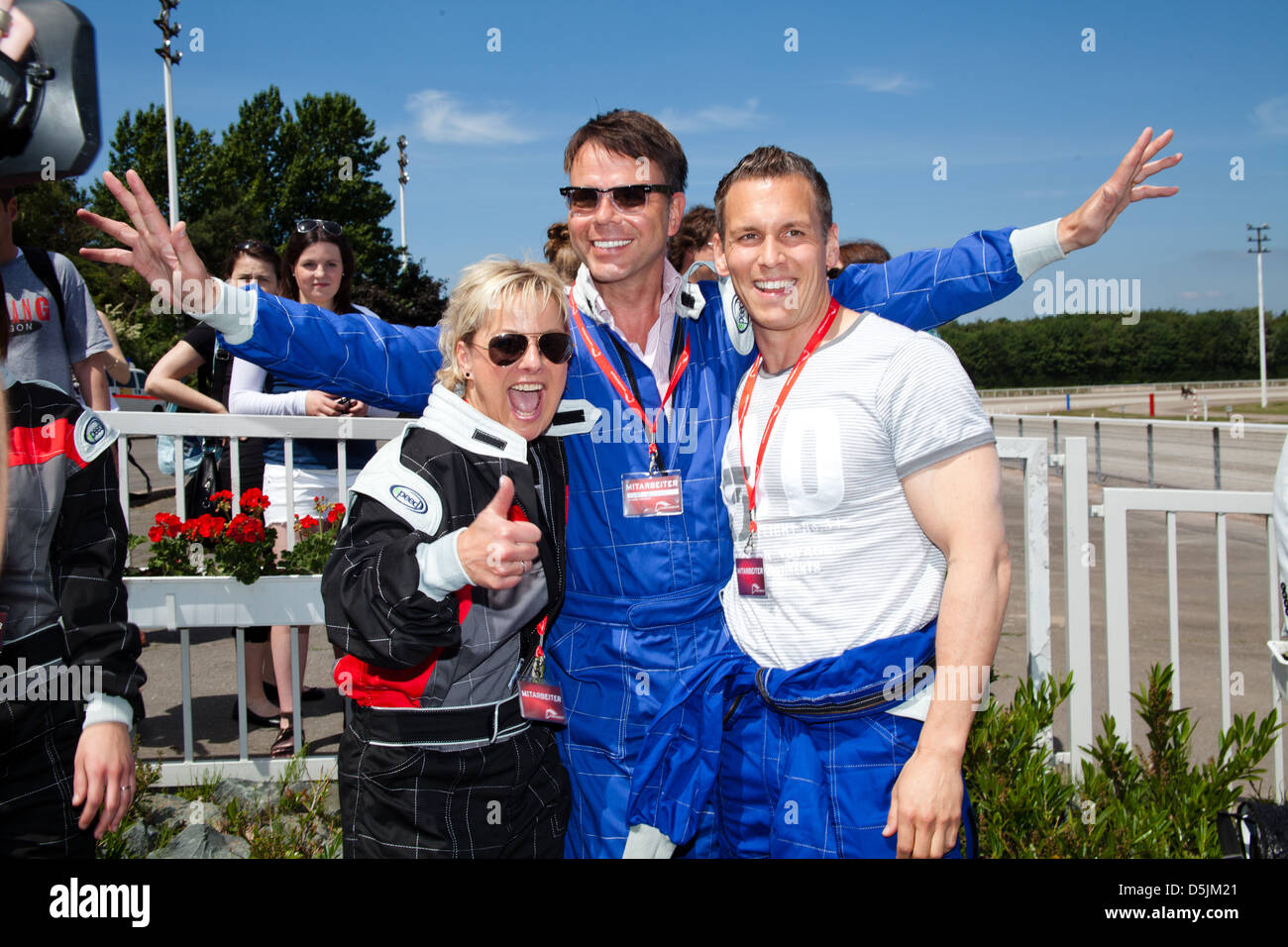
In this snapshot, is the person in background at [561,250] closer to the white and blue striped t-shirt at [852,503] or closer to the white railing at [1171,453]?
the white and blue striped t-shirt at [852,503]

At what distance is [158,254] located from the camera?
2447mm

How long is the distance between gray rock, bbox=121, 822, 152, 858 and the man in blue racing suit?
2.32 meters

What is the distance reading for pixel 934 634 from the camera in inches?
87.0

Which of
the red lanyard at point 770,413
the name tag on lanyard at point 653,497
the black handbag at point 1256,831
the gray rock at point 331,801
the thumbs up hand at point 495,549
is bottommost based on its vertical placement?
the gray rock at point 331,801

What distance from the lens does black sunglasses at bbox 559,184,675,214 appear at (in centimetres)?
277

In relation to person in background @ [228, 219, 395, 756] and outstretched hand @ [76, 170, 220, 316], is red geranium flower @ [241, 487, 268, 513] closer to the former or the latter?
person in background @ [228, 219, 395, 756]

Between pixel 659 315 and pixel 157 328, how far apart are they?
46.2 meters

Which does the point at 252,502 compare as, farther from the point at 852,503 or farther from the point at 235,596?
the point at 852,503

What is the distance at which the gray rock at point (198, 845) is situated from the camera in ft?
12.2

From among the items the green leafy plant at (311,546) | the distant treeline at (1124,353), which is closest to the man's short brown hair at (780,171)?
the green leafy plant at (311,546)

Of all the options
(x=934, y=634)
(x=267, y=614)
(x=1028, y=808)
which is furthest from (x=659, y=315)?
(x=267, y=614)

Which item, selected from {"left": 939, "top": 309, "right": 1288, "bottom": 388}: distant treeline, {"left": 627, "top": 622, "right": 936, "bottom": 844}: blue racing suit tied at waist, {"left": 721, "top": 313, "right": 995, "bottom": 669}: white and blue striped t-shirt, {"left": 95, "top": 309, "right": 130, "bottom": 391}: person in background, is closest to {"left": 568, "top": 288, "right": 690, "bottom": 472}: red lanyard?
{"left": 721, "top": 313, "right": 995, "bottom": 669}: white and blue striped t-shirt

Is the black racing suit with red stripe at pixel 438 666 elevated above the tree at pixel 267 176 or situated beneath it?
situated beneath

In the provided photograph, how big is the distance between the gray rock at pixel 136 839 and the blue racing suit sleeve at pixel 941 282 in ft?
11.5
